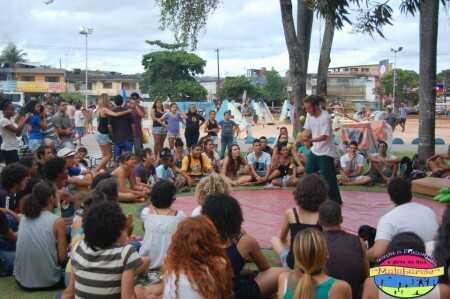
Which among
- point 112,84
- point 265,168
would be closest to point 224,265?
point 265,168

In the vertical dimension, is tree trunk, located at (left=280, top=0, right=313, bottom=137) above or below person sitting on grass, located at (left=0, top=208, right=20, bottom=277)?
above

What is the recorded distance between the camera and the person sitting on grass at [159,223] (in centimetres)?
534

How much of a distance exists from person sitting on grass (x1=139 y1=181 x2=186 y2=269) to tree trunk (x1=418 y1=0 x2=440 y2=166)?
817 cm

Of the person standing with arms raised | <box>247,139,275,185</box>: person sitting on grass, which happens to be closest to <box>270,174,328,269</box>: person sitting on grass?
the person standing with arms raised

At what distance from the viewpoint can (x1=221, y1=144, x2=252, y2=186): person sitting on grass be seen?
1134 centimetres

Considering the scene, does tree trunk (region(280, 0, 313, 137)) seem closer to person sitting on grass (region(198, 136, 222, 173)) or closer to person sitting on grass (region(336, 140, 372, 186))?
person sitting on grass (region(336, 140, 372, 186))

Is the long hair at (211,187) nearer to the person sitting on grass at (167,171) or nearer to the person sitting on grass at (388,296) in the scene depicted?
the person sitting on grass at (388,296)

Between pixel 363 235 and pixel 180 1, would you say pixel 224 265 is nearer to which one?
pixel 363 235

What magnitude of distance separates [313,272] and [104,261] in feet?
4.76

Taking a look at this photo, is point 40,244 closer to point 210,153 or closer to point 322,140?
point 322,140

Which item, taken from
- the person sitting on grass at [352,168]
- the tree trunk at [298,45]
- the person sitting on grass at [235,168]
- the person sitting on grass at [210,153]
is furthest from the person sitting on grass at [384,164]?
the tree trunk at [298,45]

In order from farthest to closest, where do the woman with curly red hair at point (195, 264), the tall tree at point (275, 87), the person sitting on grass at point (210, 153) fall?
the tall tree at point (275, 87) → the person sitting on grass at point (210, 153) → the woman with curly red hair at point (195, 264)

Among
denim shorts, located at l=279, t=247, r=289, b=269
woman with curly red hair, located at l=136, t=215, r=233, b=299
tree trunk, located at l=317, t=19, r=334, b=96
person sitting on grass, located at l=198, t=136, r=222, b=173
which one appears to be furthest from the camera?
tree trunk, located at l=317, t=19, r=334, b=96

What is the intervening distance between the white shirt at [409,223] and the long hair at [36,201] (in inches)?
121
